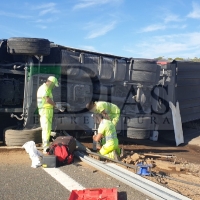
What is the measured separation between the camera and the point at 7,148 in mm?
6223

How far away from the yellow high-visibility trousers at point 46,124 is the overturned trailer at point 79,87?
0.42 meters

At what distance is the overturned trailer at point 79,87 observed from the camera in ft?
22.0

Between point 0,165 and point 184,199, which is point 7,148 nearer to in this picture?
A: point 0,165

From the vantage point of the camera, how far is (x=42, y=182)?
4445 millimetres

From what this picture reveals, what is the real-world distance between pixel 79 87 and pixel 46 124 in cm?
151

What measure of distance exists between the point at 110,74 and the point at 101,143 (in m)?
2.16

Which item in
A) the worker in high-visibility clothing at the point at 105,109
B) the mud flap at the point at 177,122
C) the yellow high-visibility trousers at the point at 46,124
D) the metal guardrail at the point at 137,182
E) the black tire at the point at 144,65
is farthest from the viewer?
the mud flap at the point at 177,122

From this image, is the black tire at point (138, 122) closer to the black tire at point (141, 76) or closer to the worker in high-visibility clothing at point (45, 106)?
the black tire at point (141, 76)

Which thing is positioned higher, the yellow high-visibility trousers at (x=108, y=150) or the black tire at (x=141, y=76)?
the black tire at (x=141, y=76)

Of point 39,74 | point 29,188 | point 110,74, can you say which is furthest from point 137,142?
point 29,188

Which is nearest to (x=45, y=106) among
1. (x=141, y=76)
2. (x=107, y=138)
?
(x=107, y=138)

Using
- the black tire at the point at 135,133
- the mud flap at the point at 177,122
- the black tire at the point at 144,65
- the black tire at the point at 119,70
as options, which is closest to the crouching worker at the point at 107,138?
the black tire at the point at 135,133

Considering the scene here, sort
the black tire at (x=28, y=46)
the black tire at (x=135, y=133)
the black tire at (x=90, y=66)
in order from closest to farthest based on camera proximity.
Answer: the black tire at (x=28, y=46) < the black tire at (x=90, y=66) < the black tire at (x=135, y=133)

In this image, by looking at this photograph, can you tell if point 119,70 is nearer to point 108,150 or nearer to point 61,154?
point 108,150
